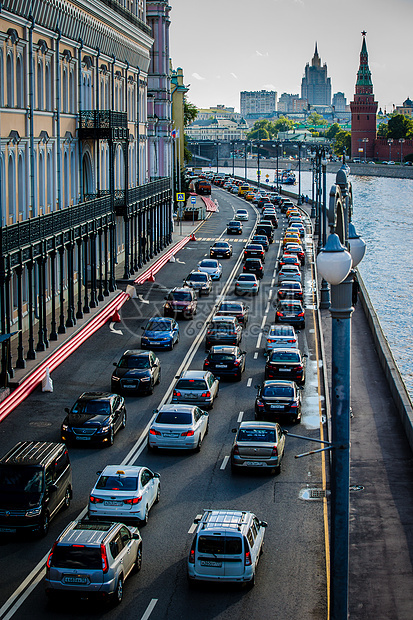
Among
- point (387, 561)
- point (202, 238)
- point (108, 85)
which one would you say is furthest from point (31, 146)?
point (202, 238)

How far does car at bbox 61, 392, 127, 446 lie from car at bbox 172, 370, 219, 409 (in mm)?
2827

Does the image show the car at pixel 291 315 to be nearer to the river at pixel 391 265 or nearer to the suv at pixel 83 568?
the river at pixel 391 265

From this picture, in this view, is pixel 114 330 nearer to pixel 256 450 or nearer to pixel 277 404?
pixel 277 404

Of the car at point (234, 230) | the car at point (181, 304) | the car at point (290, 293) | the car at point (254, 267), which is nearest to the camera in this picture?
the car at point (181, 304)

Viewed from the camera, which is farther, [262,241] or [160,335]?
[262,241]

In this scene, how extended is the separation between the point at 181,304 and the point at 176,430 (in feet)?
64.8

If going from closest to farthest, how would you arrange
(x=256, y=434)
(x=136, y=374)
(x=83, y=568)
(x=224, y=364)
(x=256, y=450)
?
(x=83, y=568) < (x=256, y=450) < (x=256, y=434) < (x=136, y=374) < (x=224, y=364)

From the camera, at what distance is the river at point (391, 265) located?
58094mm

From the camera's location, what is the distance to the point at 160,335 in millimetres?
38875

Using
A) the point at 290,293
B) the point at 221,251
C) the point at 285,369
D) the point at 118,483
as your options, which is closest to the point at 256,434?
the point at 118,483

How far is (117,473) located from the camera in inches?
827

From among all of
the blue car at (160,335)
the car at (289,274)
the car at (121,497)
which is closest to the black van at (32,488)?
the car at (121,497)

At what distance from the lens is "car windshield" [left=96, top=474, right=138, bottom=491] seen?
2078cm

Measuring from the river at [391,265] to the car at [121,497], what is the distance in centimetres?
2692
